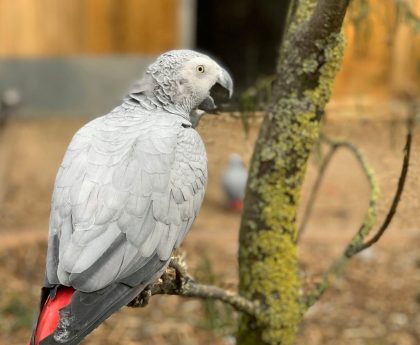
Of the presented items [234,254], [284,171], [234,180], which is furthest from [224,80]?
[234,180]

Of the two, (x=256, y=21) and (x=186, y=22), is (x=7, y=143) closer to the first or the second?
(x=186, y=22)

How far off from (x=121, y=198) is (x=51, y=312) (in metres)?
0.22

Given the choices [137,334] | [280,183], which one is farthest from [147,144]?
[137,334]

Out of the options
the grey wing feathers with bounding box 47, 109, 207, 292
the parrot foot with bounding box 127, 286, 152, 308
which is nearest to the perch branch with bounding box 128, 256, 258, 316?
the parrot foot with bounding box 127, 286, 152, 308

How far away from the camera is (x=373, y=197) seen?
1.68 metres

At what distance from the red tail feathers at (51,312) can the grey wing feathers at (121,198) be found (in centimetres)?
3

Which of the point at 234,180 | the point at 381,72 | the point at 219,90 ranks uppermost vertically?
the point at 219,90

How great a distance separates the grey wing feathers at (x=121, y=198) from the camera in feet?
3.80

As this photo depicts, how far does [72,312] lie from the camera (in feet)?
3.64

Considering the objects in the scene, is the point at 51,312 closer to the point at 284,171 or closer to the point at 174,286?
the point at 174,286

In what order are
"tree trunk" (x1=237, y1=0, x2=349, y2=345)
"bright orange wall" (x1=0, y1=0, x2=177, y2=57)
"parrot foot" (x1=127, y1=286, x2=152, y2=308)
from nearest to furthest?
"parrot foot" (x1=127, y1=286, x2=152, y2=308) < "tree trunk" (x1=237, y1=0, x2=349, y2=345) < "bright orange wall" (x1=0, y1=0, x2=177, y2=57)

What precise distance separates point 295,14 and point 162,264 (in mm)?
713

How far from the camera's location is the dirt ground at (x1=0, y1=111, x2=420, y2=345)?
81.7 inches

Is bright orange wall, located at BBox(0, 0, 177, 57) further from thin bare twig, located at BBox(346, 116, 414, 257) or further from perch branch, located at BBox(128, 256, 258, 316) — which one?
perch branch, located at BBox(128, 256, 258, 316)
